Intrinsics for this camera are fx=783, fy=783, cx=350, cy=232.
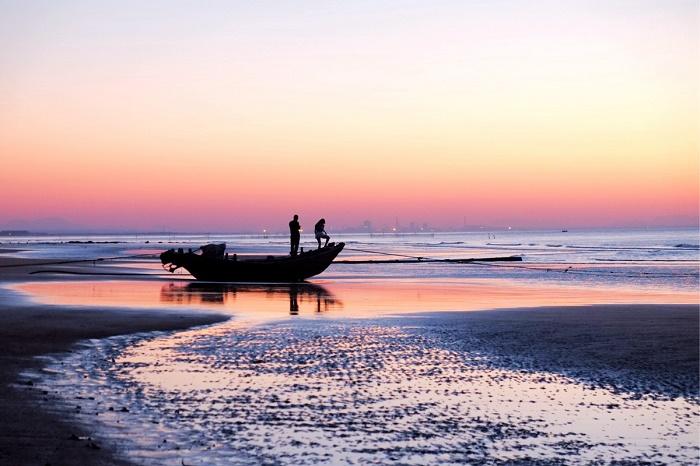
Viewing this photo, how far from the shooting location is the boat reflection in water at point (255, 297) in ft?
71.9

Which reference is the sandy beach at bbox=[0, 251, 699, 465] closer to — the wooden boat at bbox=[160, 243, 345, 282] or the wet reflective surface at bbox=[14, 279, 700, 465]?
the wet reflective surface at bbox=[14, 279, 700, 465]

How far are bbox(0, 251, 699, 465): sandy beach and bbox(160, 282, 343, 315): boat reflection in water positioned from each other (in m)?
2.31

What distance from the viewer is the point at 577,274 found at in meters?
38.7

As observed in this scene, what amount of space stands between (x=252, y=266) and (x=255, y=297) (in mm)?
7492

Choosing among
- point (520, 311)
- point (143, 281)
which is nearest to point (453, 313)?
point (520, 311)

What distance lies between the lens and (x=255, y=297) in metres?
25.4

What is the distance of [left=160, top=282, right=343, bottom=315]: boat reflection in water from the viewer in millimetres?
21917

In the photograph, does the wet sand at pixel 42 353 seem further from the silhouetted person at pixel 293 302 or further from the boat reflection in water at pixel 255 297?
the boat reflection in water at pixel 255 297

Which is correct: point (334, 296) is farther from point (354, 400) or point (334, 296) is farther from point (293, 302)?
point (354, 400)

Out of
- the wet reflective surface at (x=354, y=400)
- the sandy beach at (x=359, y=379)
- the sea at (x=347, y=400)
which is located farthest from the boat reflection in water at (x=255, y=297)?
the wet reflective surface at (x=354, y=400)

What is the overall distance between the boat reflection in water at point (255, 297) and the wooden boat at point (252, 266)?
0.91m

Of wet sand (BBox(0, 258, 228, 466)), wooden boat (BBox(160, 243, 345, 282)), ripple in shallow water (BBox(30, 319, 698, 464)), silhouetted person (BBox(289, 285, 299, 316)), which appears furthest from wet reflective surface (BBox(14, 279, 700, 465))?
wooden boat (BBox(160, 243, 345, 282))

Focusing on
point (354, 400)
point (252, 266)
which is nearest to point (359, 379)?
point (354, 400)

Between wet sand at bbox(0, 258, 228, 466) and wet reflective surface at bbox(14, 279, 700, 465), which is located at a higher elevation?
wet sand at bbox(0, 258, 228, 466)
